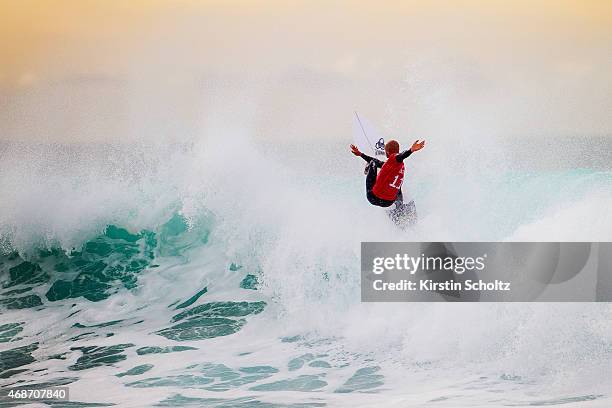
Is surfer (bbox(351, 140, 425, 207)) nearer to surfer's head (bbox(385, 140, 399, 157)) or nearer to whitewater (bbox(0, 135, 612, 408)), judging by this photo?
surfer's head (bbox(385, 140, 399, 157))

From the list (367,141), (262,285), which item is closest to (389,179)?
(367,141)

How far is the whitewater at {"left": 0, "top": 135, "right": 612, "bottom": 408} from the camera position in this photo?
3928mm

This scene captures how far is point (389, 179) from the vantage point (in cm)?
454

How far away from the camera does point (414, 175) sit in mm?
6066

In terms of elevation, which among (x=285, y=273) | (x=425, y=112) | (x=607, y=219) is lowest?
(x=285, y=273)

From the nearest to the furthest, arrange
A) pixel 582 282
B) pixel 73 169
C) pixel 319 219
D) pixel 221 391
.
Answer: pixel 221 391
pixel 582 282
pixel 319 219
pixel 73 169

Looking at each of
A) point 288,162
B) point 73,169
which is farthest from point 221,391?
point 73,169

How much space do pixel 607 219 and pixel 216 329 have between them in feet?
9.62

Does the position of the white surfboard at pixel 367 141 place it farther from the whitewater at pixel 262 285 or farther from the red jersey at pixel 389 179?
the whitewater at pixel 262 285

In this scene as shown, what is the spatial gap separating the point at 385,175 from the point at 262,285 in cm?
167

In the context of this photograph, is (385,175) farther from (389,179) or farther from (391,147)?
(391,147)

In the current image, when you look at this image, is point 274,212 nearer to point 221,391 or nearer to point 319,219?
point 319,219

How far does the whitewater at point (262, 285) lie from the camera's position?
393 cm

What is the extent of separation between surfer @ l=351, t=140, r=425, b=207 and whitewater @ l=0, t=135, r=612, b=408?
0.61 meters
